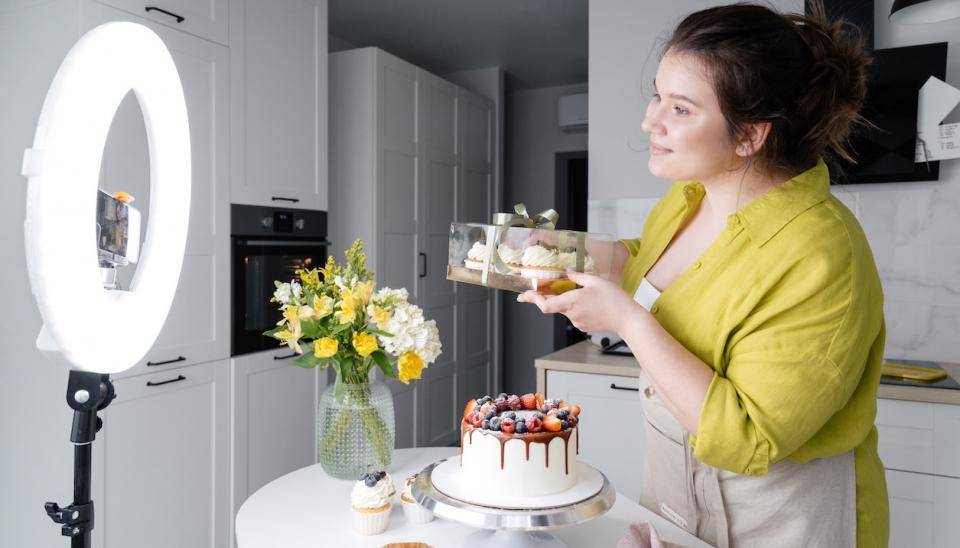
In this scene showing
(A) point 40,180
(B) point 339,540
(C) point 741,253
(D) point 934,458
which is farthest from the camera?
(D) point 934,458

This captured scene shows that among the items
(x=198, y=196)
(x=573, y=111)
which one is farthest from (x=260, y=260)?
(x=573, y=111)

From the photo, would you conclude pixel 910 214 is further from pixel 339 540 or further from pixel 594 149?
pixel 339 540

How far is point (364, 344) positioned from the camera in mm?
1323

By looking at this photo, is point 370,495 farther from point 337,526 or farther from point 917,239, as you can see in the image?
point 917,239

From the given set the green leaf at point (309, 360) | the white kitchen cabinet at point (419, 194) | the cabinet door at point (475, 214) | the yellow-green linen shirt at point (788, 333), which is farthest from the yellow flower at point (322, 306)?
the cabinet door at point (475, 214)

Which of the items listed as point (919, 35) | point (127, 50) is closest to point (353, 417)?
point (127, 50)

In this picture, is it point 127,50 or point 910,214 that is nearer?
point 127,50

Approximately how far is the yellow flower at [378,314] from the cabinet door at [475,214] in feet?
9.96

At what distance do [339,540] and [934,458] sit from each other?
184 centimetres

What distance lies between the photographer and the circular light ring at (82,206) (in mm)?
665

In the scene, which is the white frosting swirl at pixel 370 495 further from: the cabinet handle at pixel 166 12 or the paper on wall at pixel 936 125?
the paper on wall at pixel 936 125

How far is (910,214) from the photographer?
244 cm

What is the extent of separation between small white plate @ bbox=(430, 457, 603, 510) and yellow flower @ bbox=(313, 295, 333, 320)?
39cm

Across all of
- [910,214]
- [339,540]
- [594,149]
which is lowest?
[339,540]
